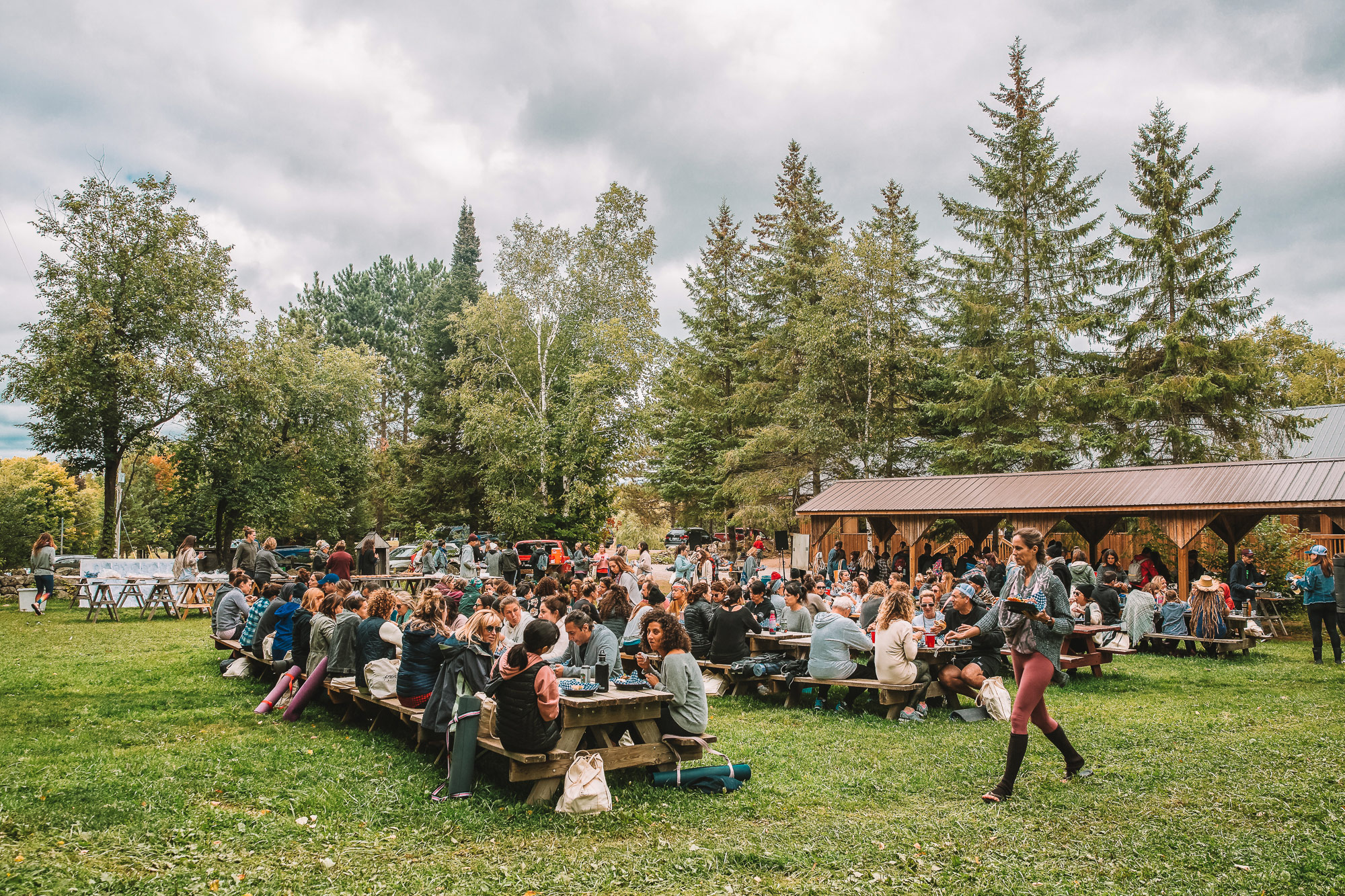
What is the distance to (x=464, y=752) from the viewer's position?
201 inches

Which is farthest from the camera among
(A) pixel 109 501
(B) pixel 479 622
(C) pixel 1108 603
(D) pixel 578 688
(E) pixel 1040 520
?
(A) pixel 109 501

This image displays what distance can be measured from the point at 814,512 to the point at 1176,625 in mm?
10652

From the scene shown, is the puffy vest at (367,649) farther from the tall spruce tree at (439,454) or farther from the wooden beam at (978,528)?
the tall spruce tree at (439,454)

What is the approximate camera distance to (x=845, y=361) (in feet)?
92.9

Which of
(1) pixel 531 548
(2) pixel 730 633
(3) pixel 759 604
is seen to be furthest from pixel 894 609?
(1) pixel 531 548

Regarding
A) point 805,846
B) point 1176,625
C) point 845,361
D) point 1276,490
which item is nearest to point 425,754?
point 805,846

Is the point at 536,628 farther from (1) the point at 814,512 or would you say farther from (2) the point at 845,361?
(2) the point at 845,361

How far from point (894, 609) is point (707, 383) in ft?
94.4


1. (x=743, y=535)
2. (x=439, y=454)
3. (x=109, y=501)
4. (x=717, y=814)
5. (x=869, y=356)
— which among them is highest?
(x=869, y=356)

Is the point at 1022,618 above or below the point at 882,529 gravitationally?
below

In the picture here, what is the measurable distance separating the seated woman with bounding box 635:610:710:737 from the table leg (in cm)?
63

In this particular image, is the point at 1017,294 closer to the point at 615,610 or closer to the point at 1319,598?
the point at 1319,598

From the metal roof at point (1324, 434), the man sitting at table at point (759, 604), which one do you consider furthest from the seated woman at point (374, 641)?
the metal roof at point (1324, 434)

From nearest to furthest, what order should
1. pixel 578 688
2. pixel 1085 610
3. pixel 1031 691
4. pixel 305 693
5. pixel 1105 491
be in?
1. pixel 1031 691
2. pixel 578 688
3. pixel 305 693
4. pixel 1085 610
5. pixel 1105 491
